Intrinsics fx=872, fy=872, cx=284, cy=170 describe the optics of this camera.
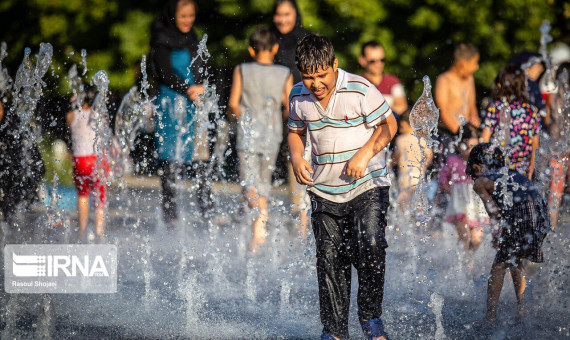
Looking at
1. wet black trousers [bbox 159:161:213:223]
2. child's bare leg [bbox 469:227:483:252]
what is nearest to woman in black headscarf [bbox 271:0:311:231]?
wet black trousers [bbox 159:161:213:223]

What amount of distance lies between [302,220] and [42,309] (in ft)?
9.76

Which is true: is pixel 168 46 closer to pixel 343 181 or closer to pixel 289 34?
pixel 289 34

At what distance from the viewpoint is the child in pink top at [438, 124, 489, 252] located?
21.9 ft

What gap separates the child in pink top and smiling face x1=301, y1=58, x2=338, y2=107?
107 inches

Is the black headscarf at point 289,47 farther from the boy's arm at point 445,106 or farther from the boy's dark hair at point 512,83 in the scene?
the boy's dark hair at point 512,83

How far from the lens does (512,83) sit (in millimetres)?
5645

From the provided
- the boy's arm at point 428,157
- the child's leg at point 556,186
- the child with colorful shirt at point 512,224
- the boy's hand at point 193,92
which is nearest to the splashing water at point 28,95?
the boy's hand at point 193,92

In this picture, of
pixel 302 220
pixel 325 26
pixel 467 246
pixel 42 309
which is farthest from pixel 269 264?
pixel 325 26

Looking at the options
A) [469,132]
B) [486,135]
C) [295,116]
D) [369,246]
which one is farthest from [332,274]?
[469,132]

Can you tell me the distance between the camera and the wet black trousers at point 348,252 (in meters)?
4.16

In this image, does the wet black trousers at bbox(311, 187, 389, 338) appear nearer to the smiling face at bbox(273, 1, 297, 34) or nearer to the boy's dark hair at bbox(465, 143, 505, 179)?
the boy's dark hair at bbox(465, 143, 505, 179)

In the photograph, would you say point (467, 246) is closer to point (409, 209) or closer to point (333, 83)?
point (409, 209)

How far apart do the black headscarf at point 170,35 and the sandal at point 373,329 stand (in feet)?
13.0

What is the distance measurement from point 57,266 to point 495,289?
8.98 ft
